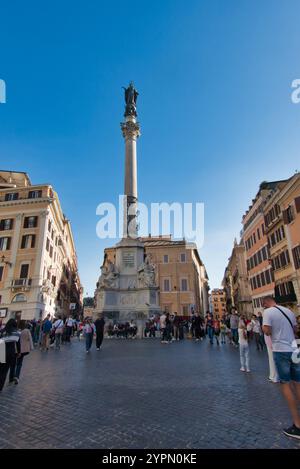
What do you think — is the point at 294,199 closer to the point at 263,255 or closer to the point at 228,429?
the point at 263,255

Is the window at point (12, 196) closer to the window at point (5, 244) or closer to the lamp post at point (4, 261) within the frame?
the window at point (5, 244)

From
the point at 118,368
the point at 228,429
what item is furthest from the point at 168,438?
the point at 118,368

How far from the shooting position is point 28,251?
33.7 metres

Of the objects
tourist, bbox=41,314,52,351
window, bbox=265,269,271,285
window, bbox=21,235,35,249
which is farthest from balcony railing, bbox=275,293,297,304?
window, bbox=21,235,35,249

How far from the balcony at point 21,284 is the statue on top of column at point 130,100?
68.0ft

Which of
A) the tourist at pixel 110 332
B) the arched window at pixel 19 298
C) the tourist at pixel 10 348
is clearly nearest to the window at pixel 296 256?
the tourist at pixel 110 332

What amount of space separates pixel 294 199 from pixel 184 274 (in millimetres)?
28738

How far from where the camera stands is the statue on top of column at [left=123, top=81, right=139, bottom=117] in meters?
29.3

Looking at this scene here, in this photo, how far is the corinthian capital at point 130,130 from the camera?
28.0 metres

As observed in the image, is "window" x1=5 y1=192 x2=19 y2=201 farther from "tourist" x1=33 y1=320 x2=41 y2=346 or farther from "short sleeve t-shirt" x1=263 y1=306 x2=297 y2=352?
"short sleeve t-shirt" x1=263 y1=306 x2=297 y2=352

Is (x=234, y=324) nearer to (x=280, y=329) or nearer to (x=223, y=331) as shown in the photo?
(x=223, y=331)

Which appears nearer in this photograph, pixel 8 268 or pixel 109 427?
pixel 109 427

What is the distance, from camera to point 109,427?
366cm

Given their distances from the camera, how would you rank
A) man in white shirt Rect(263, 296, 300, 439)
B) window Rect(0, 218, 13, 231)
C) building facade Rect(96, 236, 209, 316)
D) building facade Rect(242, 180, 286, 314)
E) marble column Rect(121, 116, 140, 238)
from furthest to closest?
building facade Rect(96, 236, 209, 316)
window Rect(0, 218, 13, 231)
building facade Rect(242, 180, 286, 314)
marble column Rect(121, 116, 140, 238)
man in white shirt Rect(263, 296, 300, 439)
